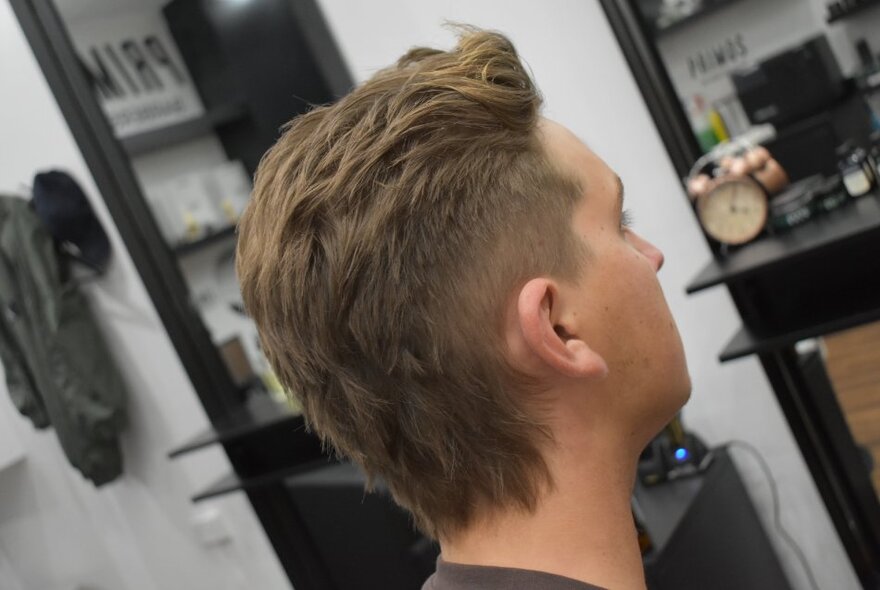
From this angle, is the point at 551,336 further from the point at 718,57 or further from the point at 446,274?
the point at 718,57

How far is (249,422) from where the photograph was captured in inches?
107

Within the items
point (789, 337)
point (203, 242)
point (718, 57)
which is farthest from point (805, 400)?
point (203, 242)

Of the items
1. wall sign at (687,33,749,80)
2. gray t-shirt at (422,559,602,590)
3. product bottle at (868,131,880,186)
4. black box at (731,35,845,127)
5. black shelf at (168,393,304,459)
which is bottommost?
gray t-shirt at (422,559,602,590)

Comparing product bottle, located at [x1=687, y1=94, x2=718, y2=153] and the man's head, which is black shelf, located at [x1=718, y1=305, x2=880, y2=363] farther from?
the man's head

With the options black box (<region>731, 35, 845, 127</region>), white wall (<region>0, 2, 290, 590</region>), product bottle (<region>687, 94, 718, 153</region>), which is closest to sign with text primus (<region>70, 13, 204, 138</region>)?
white wall (<region>0, 2, 290, 590</region>)

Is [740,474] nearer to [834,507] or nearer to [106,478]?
[834,507]

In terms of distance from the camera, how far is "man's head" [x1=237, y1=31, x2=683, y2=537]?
3.06 ft

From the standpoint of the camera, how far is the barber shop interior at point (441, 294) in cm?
95

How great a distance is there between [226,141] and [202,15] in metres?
0.41

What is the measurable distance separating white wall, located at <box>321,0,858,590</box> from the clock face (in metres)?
0.21

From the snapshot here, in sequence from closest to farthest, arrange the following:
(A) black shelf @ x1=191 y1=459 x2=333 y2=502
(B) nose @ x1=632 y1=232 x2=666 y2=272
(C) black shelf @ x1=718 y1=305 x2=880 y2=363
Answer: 1. (B) nose @ x1=632 y1=232 x2=666 y2=272
2. (C) black shelf @ x1=718 y1=305 x2=880 y2=363
3. (A) black shelf @ x1=191 y1=459 x2=333 y2=502

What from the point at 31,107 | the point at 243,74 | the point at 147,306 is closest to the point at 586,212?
the point at 243,74

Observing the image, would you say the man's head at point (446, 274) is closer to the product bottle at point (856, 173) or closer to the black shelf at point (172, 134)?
the product bottle at point (856, 173)

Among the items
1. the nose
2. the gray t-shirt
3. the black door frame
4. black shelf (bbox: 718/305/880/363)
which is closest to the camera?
the gray t-shirt
